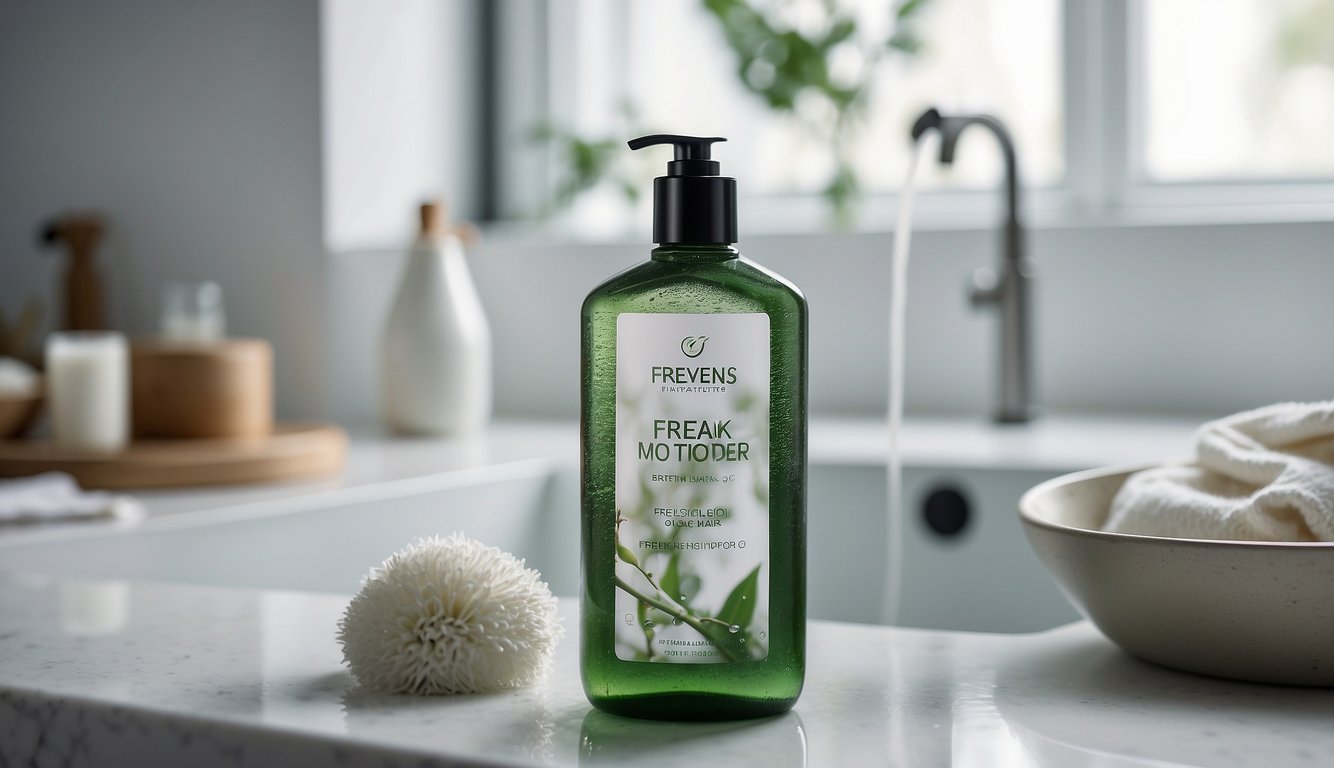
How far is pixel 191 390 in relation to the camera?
1294 millimetres

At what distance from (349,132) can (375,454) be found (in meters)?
0.55

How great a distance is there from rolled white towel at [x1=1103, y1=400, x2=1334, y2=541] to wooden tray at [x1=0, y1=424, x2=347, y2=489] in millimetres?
821

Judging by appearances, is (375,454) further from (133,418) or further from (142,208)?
(142,208)

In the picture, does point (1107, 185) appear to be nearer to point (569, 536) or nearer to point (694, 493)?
point (569, 536)

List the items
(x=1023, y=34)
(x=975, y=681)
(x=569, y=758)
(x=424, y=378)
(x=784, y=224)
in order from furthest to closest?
(x=784, y=224)
(x=1023, y=34)
(x=424, y=378)
(x=975, y=681)
(x=569, y=758)

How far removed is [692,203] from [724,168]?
1485mm

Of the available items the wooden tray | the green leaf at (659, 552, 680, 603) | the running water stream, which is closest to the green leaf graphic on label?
the green leaf at (659, 552, 680, 603)

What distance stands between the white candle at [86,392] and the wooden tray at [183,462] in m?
0.02

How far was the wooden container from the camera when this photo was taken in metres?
1.29

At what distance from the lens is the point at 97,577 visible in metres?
0.92

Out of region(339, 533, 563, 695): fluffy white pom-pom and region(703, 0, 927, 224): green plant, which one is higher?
region(703, 0, 927, 224): green plant

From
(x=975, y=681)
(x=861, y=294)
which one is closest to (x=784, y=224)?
(x=861, y=294)

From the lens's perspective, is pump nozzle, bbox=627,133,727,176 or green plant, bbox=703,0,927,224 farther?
green plant, bbox=703,0,927,224

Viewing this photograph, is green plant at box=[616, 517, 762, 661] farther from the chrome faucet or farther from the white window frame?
the white window frame
